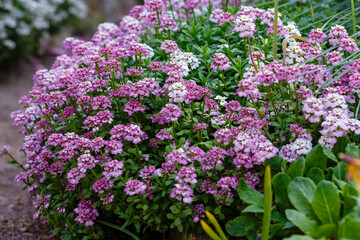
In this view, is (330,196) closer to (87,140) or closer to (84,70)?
(87,140)

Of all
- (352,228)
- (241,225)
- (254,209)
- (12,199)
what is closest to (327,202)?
(352,228)

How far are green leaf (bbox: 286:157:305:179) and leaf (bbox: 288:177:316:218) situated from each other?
0.26 ft

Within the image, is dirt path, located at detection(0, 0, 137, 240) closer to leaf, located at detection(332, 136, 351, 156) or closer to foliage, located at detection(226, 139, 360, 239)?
foliage, located at detection(226, 139, 360, 239)

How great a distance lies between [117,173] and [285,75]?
93 centimetres

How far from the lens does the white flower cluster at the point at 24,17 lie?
589 centimetres

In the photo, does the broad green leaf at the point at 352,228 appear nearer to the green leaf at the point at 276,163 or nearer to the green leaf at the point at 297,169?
the green leaf at the point at 297,169

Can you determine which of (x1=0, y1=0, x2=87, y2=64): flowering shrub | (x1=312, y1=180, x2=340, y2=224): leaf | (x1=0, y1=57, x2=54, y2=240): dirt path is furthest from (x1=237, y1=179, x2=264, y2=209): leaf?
(x1=0, y1=0, x2=87, y2=64): flowering shrub

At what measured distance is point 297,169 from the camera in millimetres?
1889

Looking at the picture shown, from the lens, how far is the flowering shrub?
5891 mm

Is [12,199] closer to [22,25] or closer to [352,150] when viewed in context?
[352,150]

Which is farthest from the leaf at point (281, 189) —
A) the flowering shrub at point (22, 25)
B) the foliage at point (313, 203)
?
the flowering shrub at point (22, 25)

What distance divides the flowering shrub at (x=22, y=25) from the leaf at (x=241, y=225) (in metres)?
4.93

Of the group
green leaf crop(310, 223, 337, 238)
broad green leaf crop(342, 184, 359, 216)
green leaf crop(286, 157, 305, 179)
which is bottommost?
green leaf crop(310, 223, 337, 238)

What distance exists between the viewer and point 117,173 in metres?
1.96
